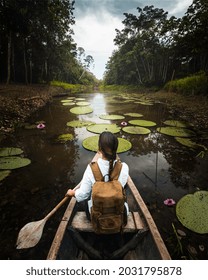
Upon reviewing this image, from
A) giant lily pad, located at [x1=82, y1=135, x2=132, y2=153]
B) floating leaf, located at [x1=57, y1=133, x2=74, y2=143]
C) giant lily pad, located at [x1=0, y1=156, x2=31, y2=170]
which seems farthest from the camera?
floating leaf, located at [x1=57, y1=133, x2=74, y2=143]

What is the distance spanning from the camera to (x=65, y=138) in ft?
18.9

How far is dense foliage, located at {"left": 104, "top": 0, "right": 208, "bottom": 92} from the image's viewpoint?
967 centimetres

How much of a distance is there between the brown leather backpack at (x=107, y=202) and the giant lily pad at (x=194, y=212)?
53.0 inches

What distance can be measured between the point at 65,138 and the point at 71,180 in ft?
8.11

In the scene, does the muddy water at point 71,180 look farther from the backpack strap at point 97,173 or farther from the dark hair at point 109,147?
the dark hair at point 109,147

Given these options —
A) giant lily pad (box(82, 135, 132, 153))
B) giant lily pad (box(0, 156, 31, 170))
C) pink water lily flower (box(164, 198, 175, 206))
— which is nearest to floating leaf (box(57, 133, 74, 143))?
giant lily pad (box(82, 135, 132, 153))

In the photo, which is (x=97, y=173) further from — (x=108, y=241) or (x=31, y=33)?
(x=31, y=33)

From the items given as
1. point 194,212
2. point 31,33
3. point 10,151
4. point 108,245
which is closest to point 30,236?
point 108,245

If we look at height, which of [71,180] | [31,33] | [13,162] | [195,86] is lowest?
[71,180]

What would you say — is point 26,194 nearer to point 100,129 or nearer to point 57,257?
point 57,257

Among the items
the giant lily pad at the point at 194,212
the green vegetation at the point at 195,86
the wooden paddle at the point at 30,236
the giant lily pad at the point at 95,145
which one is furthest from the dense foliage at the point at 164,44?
the wooden paddle at the point at 30,236

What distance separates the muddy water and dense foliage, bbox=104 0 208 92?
692 centimetres

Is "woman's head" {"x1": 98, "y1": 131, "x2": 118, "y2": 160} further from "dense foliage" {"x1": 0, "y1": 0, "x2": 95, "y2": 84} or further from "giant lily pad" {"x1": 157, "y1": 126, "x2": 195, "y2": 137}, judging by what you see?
"dense foliage" {"x1": 0, "y1": 0, "x2": 95, "y2": 84}
